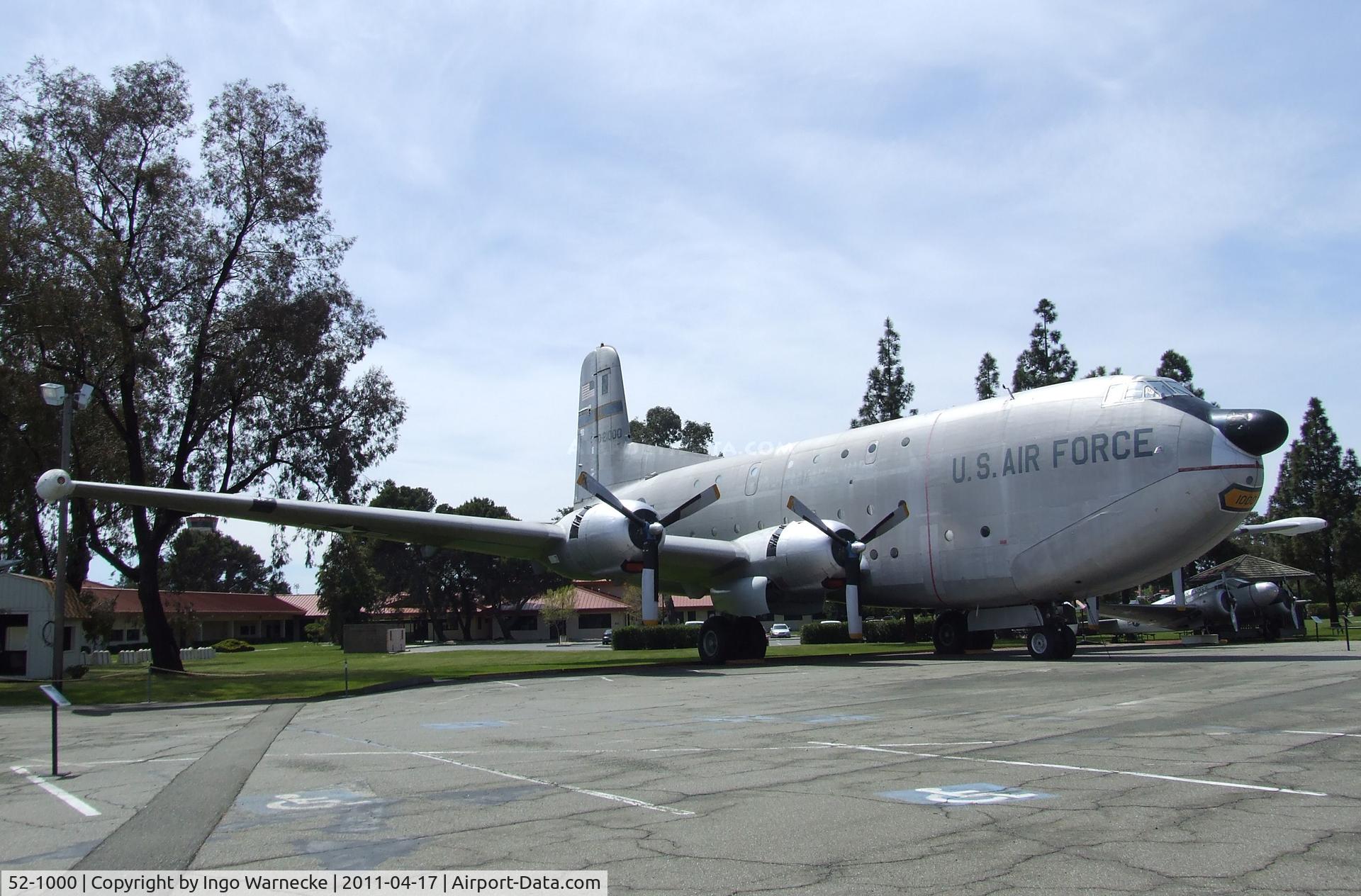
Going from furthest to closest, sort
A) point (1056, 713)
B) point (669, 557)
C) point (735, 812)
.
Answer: point (669, 557), point (1056, 713), point (735, 812)

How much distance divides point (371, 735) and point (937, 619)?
19502 mm

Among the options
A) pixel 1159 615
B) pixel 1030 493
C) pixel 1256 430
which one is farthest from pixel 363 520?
pixel 1159 615

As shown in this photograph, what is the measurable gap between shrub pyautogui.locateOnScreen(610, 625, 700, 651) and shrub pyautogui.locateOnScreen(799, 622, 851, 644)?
553 centimetres

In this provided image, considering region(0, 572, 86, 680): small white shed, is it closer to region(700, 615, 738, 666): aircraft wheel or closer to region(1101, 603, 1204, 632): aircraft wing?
region(700, 615, 738, 666): aircraft wheel

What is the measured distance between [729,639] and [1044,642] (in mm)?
7698

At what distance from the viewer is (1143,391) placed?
71.2 ft

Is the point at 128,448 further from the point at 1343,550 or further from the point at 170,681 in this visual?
the point at 1343,550

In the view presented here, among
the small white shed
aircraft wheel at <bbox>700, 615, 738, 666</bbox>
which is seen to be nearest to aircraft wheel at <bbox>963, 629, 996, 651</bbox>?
aircraft wheel at <bbox>700, 615, 738, 666</bbox>

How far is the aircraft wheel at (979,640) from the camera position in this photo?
90.7ft

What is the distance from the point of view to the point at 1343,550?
54719mm

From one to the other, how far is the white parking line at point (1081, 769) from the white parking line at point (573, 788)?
2.94 meters

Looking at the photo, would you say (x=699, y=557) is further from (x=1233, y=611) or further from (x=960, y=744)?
(x=1233, y=611)

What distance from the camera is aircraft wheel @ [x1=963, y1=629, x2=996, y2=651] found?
27641 millimetres

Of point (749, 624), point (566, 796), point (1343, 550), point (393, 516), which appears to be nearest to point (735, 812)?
point (566, 796)
